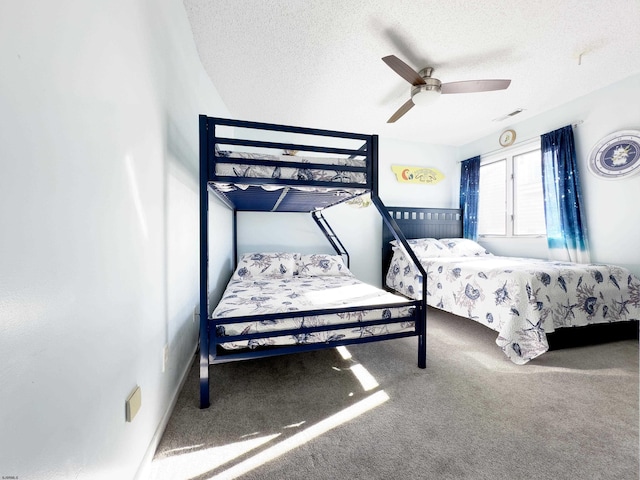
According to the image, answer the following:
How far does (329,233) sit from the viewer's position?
11.7 feet

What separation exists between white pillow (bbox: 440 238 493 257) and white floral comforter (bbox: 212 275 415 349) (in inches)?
79.5

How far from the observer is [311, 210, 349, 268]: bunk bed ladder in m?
3.43

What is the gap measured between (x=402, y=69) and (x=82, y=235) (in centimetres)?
220

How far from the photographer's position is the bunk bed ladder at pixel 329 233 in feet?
11.3

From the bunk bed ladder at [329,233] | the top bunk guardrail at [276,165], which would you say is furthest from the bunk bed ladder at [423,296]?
the bunk bed ladder at [329,233]

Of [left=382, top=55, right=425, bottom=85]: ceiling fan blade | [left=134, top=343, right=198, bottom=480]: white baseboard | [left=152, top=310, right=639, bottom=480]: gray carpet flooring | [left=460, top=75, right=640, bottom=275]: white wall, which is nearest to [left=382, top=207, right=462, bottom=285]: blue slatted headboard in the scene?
[left=460, top=75, right=640, bottom=275]: white wall

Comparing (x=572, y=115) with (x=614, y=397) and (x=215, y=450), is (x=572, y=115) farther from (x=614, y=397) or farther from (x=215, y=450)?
(x=215, y=450)

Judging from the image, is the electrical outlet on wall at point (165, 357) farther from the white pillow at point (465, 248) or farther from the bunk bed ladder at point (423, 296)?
the white pillow at point (465, 248)

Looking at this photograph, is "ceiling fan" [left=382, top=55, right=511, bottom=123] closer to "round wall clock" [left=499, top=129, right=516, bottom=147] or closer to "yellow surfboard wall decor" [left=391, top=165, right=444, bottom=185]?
"yellow surfboard wall decor" [left=391, top=165, right=444, bottom=185]

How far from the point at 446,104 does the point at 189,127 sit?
272 centimetres

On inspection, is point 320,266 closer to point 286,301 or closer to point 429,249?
point 286,301

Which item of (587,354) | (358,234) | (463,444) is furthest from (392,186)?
(463,444)

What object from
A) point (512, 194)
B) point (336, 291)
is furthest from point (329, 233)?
point (512, 194)

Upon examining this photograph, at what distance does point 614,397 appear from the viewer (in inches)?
58.3
